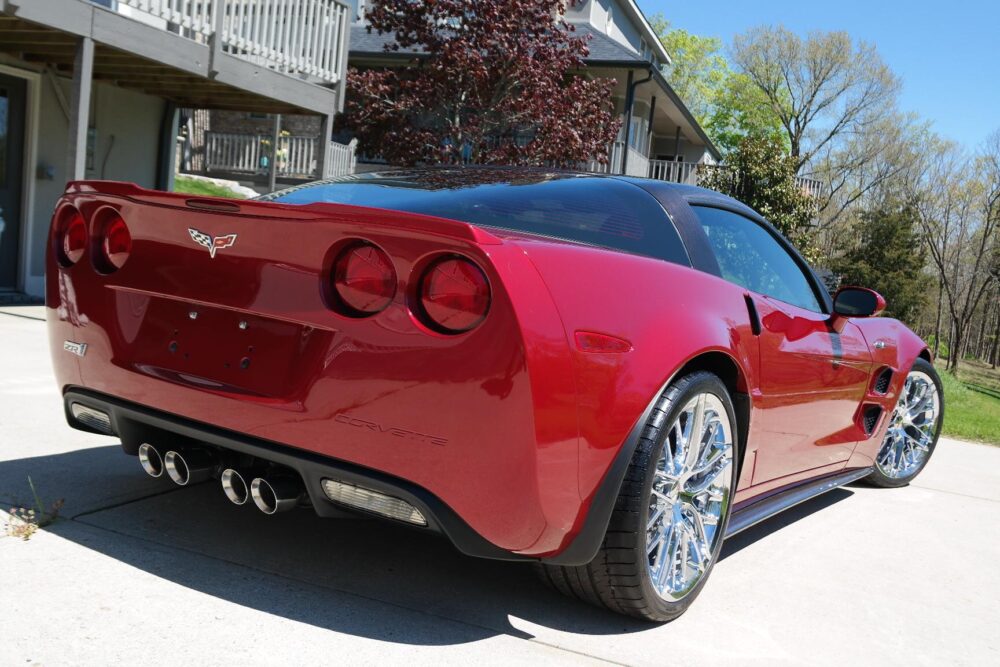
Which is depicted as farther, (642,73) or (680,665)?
(642,73)

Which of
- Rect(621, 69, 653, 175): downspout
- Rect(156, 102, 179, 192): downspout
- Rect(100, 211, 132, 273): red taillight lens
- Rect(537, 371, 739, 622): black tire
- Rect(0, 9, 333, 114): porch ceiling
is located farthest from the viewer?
Rect(621, 69, 653, 175): downspout

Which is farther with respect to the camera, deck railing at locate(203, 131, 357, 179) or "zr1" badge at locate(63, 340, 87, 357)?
deck railing at locate(203, 131, 357, 179)

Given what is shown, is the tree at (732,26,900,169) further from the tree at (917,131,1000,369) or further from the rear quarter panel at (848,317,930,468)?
the rear quarter panel at (848,317,930,468)

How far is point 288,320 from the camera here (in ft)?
8.20

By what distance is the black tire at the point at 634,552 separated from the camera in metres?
2.55

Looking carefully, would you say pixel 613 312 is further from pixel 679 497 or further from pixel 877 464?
pixel 877 464

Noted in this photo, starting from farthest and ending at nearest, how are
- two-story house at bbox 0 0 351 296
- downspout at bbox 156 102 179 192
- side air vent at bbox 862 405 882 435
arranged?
downspout at bbox 156 102 179 192 → two-story house at bbox 0 0 351 296 → side air vent at bbox 862 405 882 435

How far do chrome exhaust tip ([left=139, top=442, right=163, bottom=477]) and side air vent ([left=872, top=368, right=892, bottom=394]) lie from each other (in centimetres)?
317

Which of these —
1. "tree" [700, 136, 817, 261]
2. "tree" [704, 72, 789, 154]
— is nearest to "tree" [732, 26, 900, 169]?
"tree" [704, 72, 789, 154]

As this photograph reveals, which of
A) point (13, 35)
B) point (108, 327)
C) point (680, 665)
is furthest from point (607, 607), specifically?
point (13, 35)

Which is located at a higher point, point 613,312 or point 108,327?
point 613,312

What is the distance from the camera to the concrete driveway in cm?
240

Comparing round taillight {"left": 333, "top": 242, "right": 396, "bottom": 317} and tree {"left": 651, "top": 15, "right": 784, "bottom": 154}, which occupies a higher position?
tree {"left": 651, "top": 15, "right": 784, "bottom": 154}

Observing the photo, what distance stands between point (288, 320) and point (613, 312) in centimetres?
85
